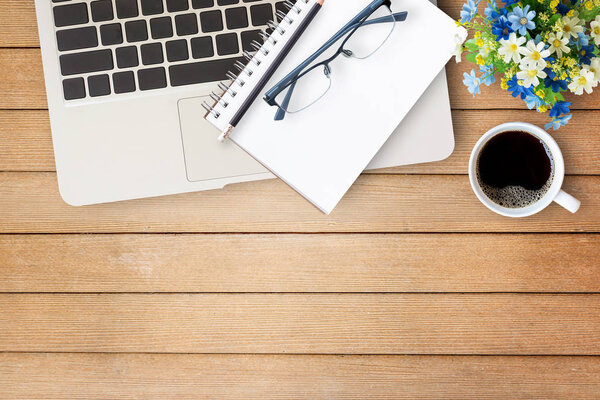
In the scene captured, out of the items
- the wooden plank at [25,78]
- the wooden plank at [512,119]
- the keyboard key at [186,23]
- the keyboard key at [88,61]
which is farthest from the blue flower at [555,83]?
the wooden plank at [25,78]

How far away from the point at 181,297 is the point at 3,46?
459 millimetres

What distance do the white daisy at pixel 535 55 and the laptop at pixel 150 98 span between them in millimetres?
119

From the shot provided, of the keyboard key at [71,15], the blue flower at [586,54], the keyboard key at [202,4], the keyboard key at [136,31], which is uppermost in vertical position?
the keyboard key at [202,4]

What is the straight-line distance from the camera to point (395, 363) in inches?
29.3

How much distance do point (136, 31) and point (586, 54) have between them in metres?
0.56

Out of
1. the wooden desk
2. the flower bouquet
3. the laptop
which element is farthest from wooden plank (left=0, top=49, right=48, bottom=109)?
the flower bouquet

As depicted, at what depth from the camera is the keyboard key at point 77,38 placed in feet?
2.10

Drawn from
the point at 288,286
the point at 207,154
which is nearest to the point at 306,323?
the point at 288,286

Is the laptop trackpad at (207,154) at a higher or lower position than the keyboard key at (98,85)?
lower

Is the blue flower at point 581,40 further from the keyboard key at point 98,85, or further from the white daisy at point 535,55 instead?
the keyboard key at point 98,85

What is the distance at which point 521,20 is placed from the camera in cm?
56

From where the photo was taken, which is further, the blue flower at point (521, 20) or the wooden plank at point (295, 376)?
the wooden plank at point (295, 376)

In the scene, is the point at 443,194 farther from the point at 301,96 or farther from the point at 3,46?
the point at 3,46

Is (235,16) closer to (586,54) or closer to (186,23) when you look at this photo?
(186,23)
